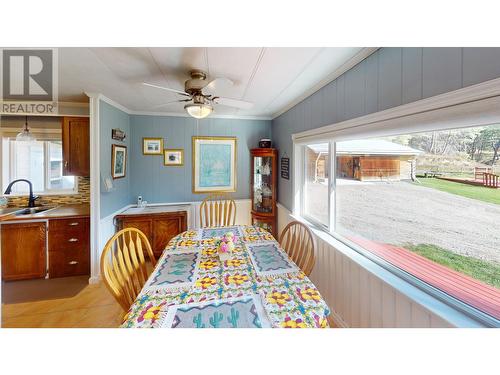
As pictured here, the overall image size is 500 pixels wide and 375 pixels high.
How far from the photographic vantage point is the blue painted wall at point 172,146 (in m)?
3.25

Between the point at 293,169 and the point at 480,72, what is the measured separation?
2.00 m

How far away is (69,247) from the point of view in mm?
2549

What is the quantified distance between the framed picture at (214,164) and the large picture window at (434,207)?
211 cm

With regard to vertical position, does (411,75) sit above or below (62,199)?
above

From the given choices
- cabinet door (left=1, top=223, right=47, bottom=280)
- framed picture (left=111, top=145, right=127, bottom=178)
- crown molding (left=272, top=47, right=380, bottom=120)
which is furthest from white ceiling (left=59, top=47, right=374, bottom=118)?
cabinet door (left=1, top=223, right=47, bottom=280)

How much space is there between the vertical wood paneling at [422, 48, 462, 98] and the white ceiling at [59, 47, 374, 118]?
48cm

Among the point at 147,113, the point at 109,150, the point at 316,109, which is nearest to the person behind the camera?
the point at 316,109

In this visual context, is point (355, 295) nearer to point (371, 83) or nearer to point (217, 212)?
point (371, 83)

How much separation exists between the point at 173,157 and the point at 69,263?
201 centimetres

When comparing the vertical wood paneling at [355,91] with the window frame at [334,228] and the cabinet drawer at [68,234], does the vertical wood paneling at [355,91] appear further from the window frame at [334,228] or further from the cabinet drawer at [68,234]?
the cabinet drawer at [68,234]

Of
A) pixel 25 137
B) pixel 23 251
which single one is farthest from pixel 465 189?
pixel 25 137

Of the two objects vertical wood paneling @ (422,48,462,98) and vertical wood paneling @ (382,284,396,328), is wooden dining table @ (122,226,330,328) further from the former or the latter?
vertical wood paneling @ (422,48,462,98)
